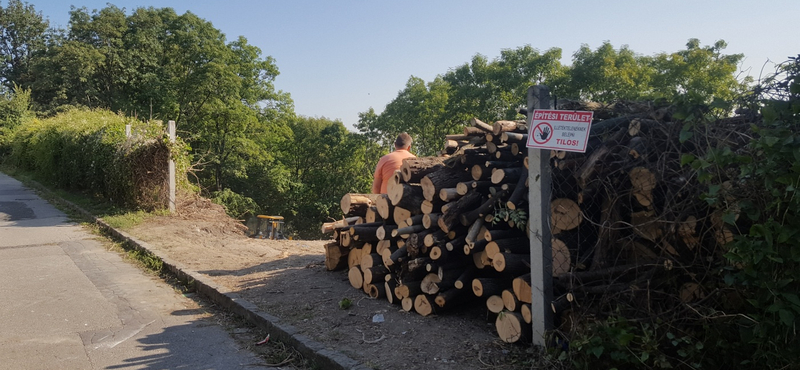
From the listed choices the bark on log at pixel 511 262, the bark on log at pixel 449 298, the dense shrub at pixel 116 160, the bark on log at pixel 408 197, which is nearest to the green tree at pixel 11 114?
the dense shrub at pixel 116 160

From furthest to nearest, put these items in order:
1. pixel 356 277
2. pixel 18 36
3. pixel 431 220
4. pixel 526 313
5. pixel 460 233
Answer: pixel 18 36, pixel 356 277, pixel 431 220, pixel 460 233, pixel 526 313

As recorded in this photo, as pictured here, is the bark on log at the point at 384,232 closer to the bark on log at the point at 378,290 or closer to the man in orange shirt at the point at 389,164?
the bark on log at the point at 378,290

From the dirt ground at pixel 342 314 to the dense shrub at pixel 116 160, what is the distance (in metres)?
3.20

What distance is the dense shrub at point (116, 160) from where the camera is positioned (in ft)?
42.3

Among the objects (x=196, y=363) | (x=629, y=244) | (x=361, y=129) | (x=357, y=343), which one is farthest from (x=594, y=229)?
(x=361, y=129)

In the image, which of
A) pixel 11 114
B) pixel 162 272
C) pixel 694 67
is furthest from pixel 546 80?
pixel 11 114

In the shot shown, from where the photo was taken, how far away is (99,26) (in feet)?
123

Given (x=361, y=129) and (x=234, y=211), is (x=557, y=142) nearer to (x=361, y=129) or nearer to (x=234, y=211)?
(x=234, y=211)

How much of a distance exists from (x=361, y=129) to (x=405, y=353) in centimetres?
3115

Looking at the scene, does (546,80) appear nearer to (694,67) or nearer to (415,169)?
(694,67)

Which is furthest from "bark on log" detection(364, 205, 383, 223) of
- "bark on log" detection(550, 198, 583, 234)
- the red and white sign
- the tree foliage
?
the tree foliage

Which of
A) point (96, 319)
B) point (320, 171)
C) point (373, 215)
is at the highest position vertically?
point (320, 171)

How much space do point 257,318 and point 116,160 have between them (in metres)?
10.1

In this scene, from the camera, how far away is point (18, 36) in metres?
60.9
